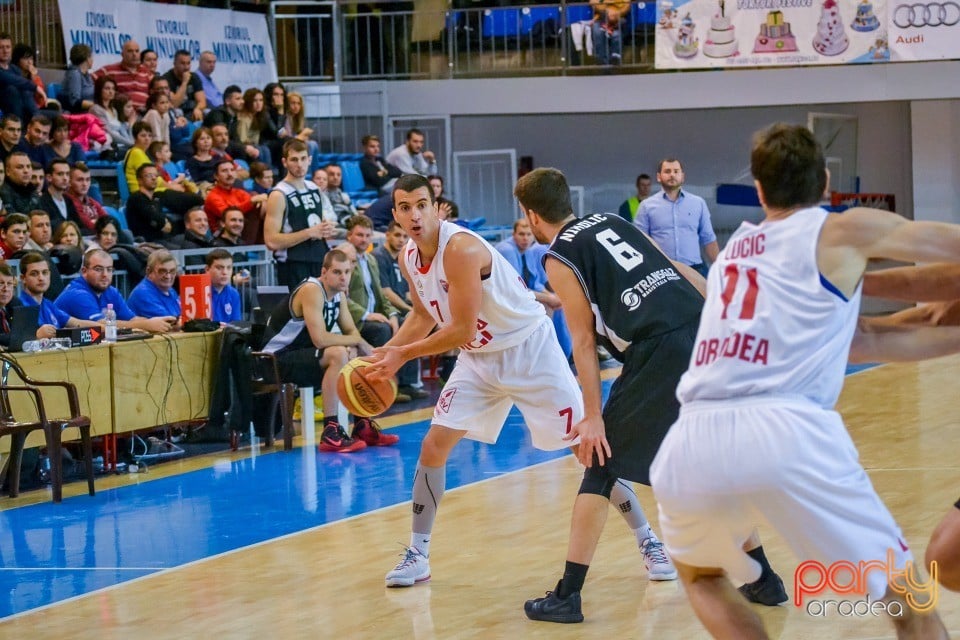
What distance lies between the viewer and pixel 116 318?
408 inches

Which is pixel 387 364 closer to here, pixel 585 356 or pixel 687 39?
pixel 585 356

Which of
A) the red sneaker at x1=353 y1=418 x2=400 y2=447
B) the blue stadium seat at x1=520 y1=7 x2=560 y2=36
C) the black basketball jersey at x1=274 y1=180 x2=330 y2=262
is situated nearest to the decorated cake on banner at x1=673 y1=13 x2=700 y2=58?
the blue stadium seat at x1=520 y1=7 x2=560 y2=36

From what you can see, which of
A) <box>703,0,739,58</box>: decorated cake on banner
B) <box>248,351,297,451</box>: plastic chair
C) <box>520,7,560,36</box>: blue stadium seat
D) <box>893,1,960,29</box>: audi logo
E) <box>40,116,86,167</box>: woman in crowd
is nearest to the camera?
<box>248,351,297,451</box>: plastic chair

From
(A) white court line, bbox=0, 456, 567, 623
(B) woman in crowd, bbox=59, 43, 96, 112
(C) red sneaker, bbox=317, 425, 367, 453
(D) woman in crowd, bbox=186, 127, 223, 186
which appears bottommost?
(C) red sneaker, bbox=317, 425, 367, 453

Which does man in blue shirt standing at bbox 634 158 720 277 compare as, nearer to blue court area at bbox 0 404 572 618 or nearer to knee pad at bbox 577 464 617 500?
blue court area at bbox 0 404 572 618

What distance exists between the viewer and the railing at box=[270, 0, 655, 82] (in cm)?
1920

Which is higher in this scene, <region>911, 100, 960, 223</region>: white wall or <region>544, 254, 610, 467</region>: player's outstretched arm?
<region>911, 100, 960, 223</region>: white wall

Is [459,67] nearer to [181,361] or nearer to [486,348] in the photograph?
[181,361]

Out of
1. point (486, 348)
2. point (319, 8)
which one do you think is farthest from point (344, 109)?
point (486, 348)

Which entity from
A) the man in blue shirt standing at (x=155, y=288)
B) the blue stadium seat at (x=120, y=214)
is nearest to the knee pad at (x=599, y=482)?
the man in blue shirt standing at (x=155, y=288)

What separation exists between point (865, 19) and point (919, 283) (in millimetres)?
14195

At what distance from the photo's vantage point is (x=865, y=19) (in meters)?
17.1

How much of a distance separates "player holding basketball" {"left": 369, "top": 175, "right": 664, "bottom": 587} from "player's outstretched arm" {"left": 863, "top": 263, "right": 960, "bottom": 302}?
7.88ft

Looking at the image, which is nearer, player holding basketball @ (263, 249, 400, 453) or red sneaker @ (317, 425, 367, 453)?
red sneaker @ (317, 425, 367, 453)
